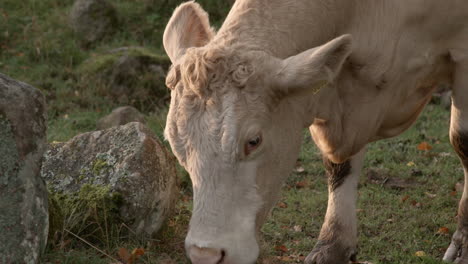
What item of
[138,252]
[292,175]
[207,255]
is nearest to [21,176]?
[138,252]

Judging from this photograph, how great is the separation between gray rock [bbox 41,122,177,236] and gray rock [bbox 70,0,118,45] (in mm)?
6648

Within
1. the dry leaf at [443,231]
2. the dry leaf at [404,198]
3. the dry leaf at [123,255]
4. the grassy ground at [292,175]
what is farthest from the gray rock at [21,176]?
the dry leaf at [404,198]

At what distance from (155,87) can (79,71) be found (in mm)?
1336

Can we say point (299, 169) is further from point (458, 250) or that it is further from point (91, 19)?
point (91, 19)

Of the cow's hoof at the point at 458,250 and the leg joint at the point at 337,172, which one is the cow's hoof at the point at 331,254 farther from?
the cow's hoof at the point at 458,250

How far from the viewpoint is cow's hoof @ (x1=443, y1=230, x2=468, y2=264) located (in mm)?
5727

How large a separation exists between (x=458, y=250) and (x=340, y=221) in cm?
98

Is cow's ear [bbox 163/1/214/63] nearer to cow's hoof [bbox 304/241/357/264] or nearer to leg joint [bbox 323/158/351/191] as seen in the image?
leg joint [bbox 323/158/351/191]

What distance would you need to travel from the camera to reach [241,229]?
3934mm

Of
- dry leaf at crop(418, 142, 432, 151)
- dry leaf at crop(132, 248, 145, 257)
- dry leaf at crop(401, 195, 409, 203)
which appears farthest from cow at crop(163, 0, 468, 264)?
dry leaf at crop(418, 142, 432, 151)

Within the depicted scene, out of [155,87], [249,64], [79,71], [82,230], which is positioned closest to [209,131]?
[249,64]

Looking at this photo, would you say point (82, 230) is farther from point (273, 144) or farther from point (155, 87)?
point (155, 87)

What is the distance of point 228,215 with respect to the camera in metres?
3.89

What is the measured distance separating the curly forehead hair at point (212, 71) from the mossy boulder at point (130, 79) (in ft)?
19.1
